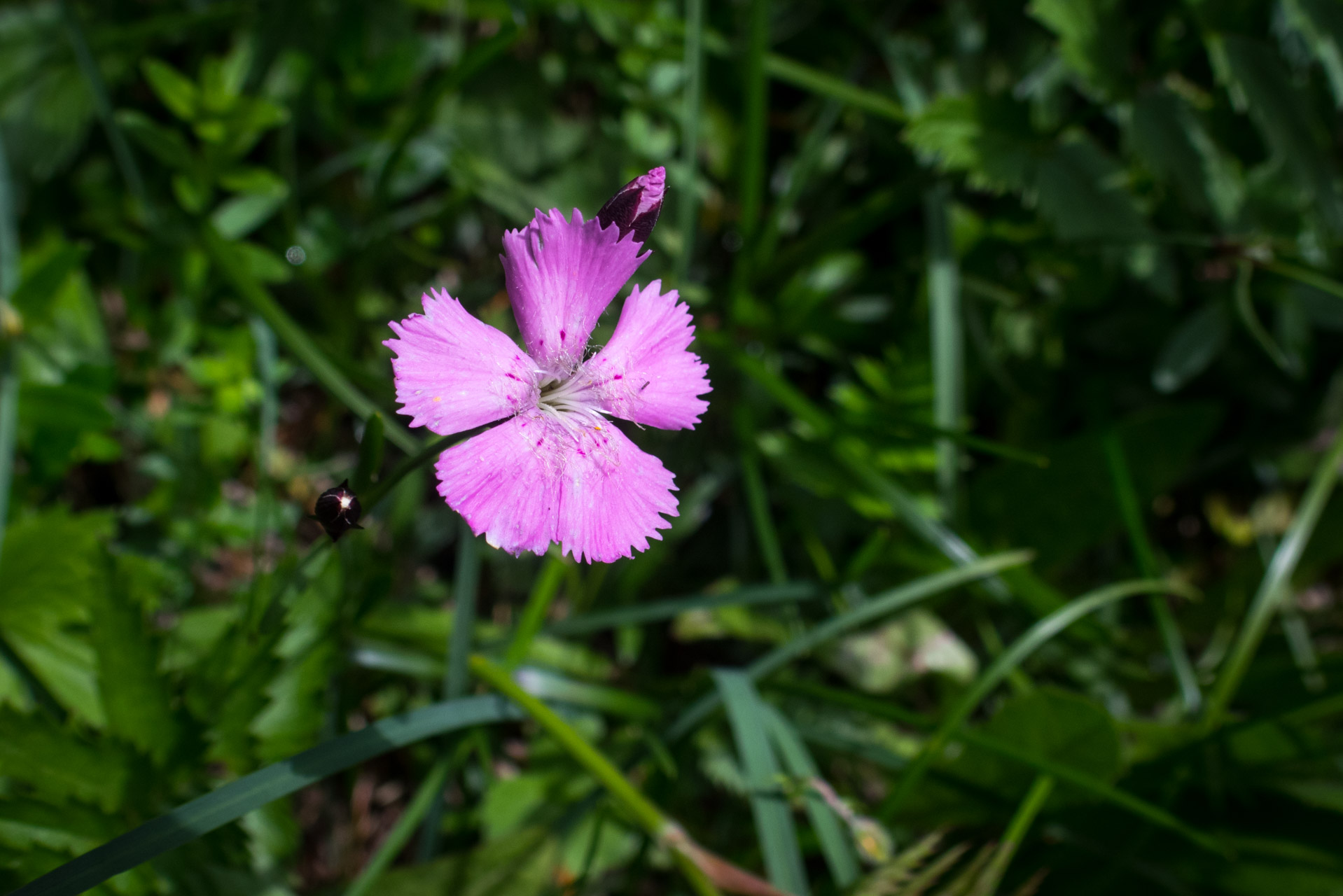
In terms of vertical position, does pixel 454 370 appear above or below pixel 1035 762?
above

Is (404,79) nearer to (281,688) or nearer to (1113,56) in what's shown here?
(281,688)

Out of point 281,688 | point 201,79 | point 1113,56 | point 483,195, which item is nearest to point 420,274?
point 483,195

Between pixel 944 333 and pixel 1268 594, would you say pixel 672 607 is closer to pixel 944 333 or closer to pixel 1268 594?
pixel 944 333

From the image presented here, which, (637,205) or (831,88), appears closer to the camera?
(637,205)

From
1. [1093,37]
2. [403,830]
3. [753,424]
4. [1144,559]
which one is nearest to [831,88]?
[1093,37]

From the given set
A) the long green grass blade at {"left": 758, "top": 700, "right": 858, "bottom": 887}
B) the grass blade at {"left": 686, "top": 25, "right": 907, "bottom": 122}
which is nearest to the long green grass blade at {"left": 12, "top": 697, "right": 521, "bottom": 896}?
the long green grass blade at {"left": 758, "top": 700, "right": 858, "bottom": 887}
